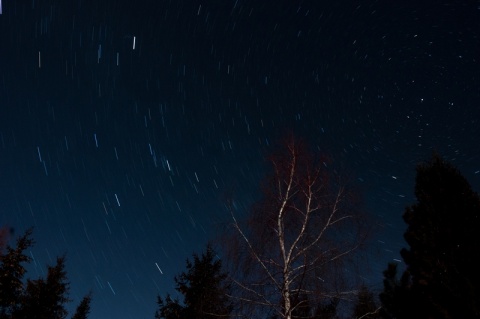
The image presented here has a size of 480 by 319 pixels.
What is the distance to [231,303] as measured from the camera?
8469 millimetres

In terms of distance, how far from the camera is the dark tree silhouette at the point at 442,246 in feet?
24.2

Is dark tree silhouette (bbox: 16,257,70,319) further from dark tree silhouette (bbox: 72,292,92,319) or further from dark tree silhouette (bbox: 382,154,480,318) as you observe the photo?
dark tree silhouette (bbox: 382,154,480,318)

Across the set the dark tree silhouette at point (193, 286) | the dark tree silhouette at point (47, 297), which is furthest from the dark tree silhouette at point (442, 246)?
the dark tree silhouette at point (47, 297)

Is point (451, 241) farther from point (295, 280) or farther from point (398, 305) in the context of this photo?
point (295, 280)

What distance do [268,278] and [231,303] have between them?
42.7 inches

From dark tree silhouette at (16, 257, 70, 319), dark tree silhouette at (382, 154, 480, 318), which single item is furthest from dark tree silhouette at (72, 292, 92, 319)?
dark tree silhouette at (382, 154, 480, 318)

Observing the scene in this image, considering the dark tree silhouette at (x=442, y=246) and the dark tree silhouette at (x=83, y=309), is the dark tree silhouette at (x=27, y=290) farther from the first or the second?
the dark tree silhouette at (x=442, y=246)

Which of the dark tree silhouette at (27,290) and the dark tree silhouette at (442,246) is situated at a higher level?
the dark tree silhouette at (27,290)

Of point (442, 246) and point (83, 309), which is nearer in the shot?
point (442, 246)

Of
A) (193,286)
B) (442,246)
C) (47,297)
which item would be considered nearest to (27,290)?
(47,297)

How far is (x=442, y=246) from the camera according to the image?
26.7 feet

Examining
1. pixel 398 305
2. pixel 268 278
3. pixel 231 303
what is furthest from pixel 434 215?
pixel 231 303

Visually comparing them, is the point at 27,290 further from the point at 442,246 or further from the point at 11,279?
the point at 442,246

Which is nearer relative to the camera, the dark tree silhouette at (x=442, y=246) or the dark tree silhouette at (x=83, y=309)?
the dark tree silhouette at (x=442, y=246)
